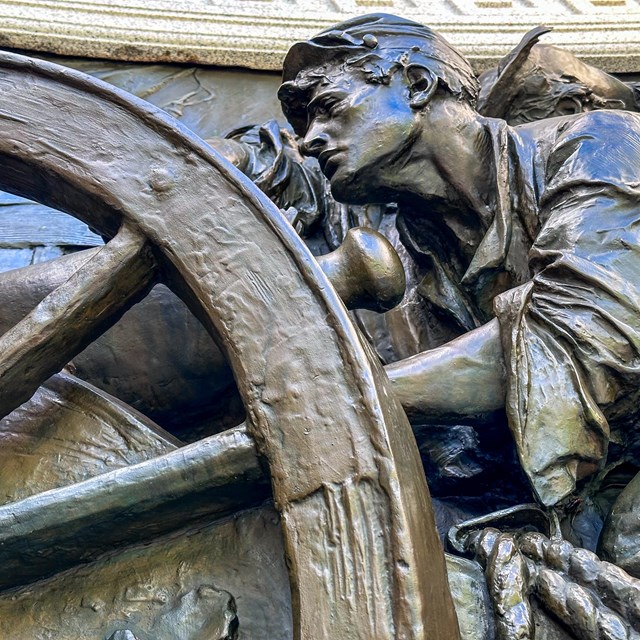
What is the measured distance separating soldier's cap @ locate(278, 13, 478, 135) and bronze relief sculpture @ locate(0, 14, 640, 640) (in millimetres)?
279

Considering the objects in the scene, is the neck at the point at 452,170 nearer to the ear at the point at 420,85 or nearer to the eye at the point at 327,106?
the ear at the point at 420,85

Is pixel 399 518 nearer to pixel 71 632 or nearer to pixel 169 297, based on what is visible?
pixel 71 632

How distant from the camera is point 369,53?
200cm

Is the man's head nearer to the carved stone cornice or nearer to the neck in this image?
the neck

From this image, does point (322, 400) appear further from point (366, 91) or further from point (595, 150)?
point (366, 91)

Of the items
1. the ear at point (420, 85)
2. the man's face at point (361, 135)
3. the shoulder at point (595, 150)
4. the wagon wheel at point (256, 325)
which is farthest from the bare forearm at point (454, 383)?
the ear at point (420, 85)

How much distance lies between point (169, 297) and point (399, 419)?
27.6 inches

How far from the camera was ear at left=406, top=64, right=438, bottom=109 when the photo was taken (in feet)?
6.39

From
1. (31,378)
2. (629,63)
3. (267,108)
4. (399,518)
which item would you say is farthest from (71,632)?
(629,63)

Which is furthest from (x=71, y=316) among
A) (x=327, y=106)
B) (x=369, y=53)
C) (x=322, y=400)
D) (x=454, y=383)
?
(x=369, y=53)

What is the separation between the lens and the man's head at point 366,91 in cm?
188

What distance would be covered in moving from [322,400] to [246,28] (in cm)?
187

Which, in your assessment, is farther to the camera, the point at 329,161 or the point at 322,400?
the point at 329,161

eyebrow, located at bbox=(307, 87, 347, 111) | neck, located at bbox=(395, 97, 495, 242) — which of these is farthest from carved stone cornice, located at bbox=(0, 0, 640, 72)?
neck, located at bbox=(395, 97, 495, 242)
